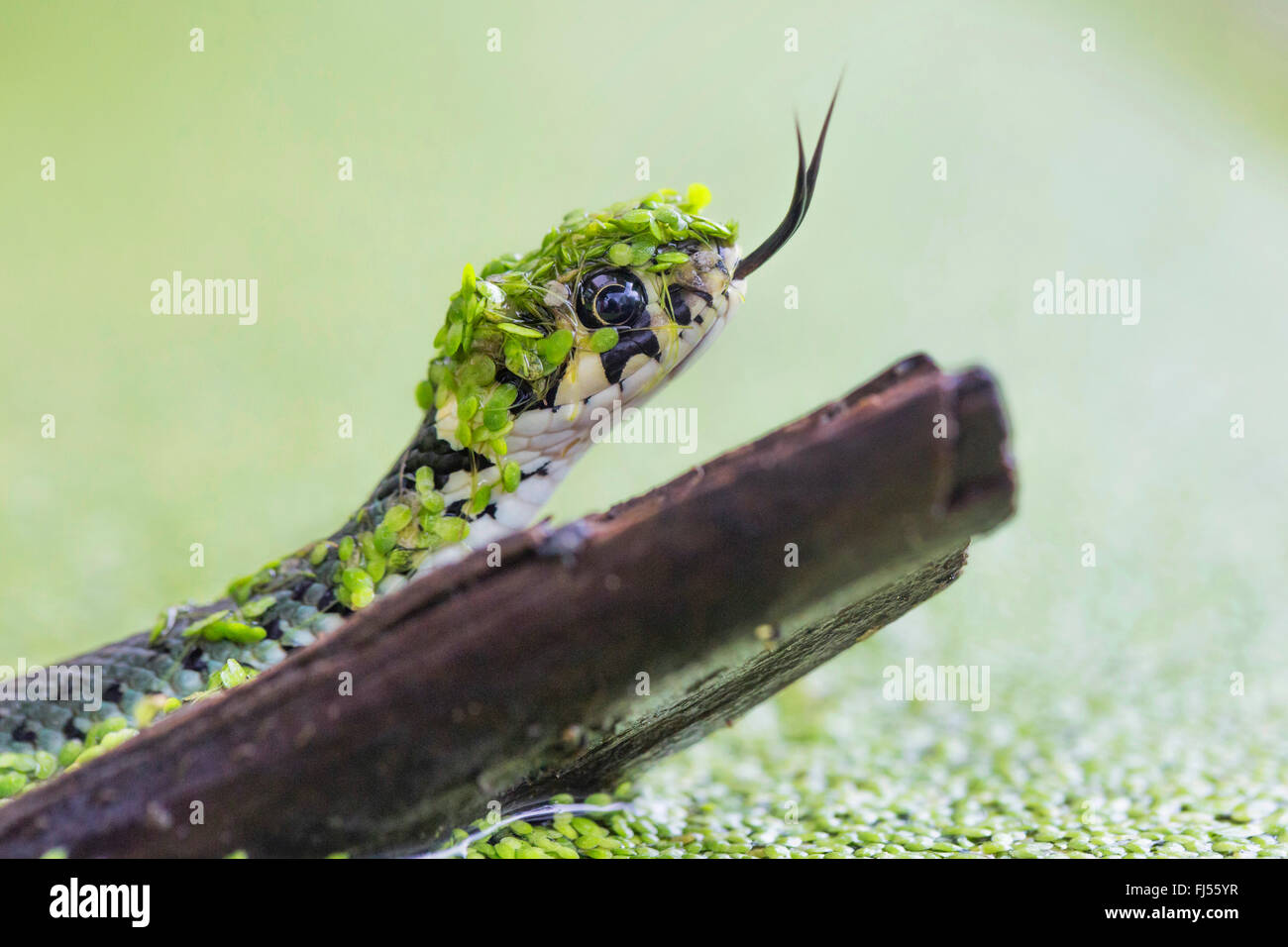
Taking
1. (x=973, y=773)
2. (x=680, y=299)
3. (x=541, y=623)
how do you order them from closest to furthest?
(x=541, y=623) < (x=680, y=299) < (x=973, y=773)

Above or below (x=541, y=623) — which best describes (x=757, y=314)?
above

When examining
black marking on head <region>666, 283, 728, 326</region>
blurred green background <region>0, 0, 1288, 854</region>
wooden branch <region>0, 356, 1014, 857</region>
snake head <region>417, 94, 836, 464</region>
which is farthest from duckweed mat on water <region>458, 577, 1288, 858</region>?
black marking on head <region>666, 283, 728, 326</region>

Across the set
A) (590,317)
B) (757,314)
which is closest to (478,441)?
(590,317)

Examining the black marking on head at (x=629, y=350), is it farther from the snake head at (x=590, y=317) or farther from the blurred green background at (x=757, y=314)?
the blurred green background at (x=757, y=314)

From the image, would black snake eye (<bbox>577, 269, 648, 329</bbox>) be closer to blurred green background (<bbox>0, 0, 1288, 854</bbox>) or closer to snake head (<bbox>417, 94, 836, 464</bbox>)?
snake head (<bbox>417, 94, 836, 464</bbox>)

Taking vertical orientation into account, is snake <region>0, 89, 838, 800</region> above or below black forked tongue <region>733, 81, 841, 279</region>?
below

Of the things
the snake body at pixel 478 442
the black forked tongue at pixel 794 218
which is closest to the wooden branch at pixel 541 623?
the snake body at pixel 478 442

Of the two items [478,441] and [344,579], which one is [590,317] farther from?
[344,579]
